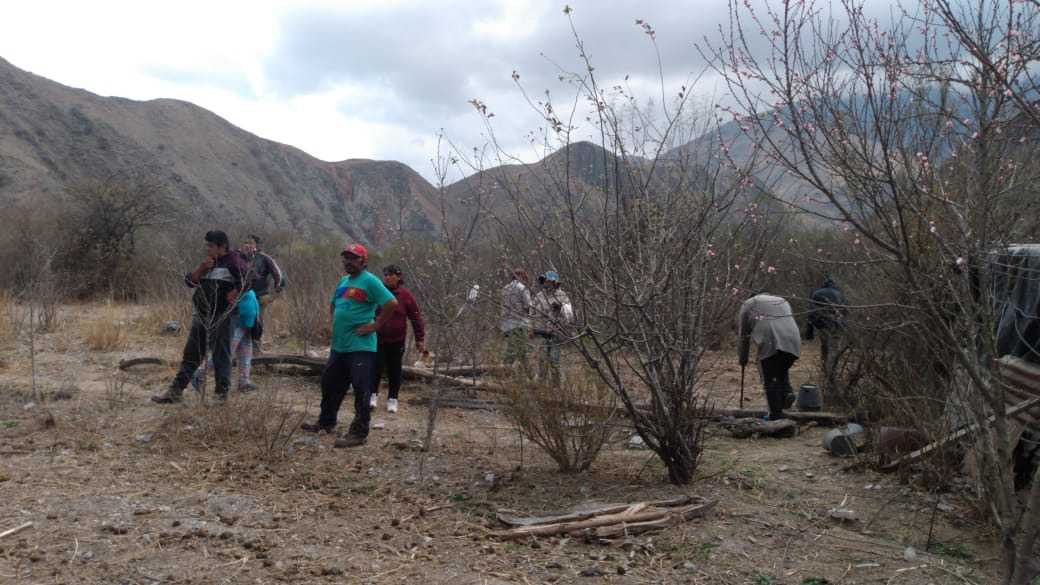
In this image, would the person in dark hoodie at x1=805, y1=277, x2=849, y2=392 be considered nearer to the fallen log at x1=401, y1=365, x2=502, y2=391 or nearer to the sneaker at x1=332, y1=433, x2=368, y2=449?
the fallen log at x1=401, y1=365, x2=502, y2=391

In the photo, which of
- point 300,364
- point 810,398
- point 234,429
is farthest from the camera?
point 300,364

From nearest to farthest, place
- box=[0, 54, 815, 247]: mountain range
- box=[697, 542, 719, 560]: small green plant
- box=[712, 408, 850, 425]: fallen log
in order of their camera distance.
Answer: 1. box=[697, 542, 719, 560]: small green plant
2. box=[712, 408, 850, 425]: fallen log
3. box=[0, 54, 815, 247]: mountain range

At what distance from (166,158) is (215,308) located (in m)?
43.8

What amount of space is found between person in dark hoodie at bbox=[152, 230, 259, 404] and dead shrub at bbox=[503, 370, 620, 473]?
276cm

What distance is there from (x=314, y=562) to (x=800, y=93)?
3290 millimetres

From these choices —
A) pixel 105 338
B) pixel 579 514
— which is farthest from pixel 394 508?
pixel 105 338

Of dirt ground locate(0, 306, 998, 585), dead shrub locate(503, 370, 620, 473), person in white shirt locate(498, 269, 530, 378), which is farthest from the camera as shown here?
dead shrub locate(503, 370, 620, 473)

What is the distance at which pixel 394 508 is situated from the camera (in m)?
4.62

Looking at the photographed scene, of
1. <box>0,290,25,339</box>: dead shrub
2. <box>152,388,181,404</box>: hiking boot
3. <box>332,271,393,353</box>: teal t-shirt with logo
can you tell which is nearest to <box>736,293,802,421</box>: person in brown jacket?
<box>332,271,393,353</box>: teal t-shirt with logo

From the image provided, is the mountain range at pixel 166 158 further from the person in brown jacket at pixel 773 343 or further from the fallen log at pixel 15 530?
the fallen log at pixel 15 530

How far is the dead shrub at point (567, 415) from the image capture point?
5172 millimetres

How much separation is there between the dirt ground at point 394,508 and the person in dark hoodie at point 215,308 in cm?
39

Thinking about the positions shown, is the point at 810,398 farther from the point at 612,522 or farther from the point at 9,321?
the point at 9,321

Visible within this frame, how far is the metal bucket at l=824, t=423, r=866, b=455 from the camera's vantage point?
5.82 m
